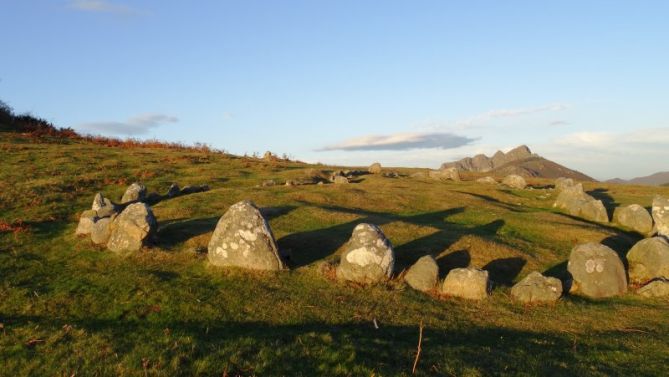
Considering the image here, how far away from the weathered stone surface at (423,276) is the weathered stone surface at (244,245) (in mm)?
6070

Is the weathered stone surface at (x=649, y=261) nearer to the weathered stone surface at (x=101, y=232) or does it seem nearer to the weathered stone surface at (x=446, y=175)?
Result: the weathered stone surface at (x=101, y=232)

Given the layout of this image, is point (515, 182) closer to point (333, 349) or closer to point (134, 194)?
point (134, 194)

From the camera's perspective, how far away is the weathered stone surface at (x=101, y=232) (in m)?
24.6

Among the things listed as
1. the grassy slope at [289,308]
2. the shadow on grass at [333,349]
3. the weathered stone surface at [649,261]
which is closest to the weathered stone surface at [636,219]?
the grassy slope at [289,308]

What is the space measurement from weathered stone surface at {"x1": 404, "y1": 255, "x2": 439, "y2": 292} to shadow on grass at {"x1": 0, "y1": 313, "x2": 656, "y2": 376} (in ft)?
14.1

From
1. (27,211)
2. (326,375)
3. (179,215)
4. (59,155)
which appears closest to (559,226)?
(179,215)

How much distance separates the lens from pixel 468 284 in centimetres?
2150

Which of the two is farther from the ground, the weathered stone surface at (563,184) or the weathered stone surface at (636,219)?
the weathered stone surface at (563,184)

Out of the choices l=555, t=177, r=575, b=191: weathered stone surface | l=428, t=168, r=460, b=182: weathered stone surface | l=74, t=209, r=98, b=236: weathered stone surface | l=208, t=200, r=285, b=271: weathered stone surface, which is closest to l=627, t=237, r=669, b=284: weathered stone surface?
l=208, t=200, r=285, b=271: weathered stone surface

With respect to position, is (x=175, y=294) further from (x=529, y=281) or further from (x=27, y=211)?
(x=27, y=211)

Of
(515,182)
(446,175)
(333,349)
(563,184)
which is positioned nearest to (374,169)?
(446,175)

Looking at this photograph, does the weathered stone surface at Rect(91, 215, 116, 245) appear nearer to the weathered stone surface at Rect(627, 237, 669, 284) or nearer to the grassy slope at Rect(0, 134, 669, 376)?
the grassy slope at Rect(0, 134, 669, 376)

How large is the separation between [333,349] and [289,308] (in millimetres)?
4569

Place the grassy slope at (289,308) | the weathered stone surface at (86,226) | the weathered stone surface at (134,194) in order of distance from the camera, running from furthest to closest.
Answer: the weathered stone surface at (134,194)
the weathered stone surface at (86,226)
the grassy slope at (289,308)
